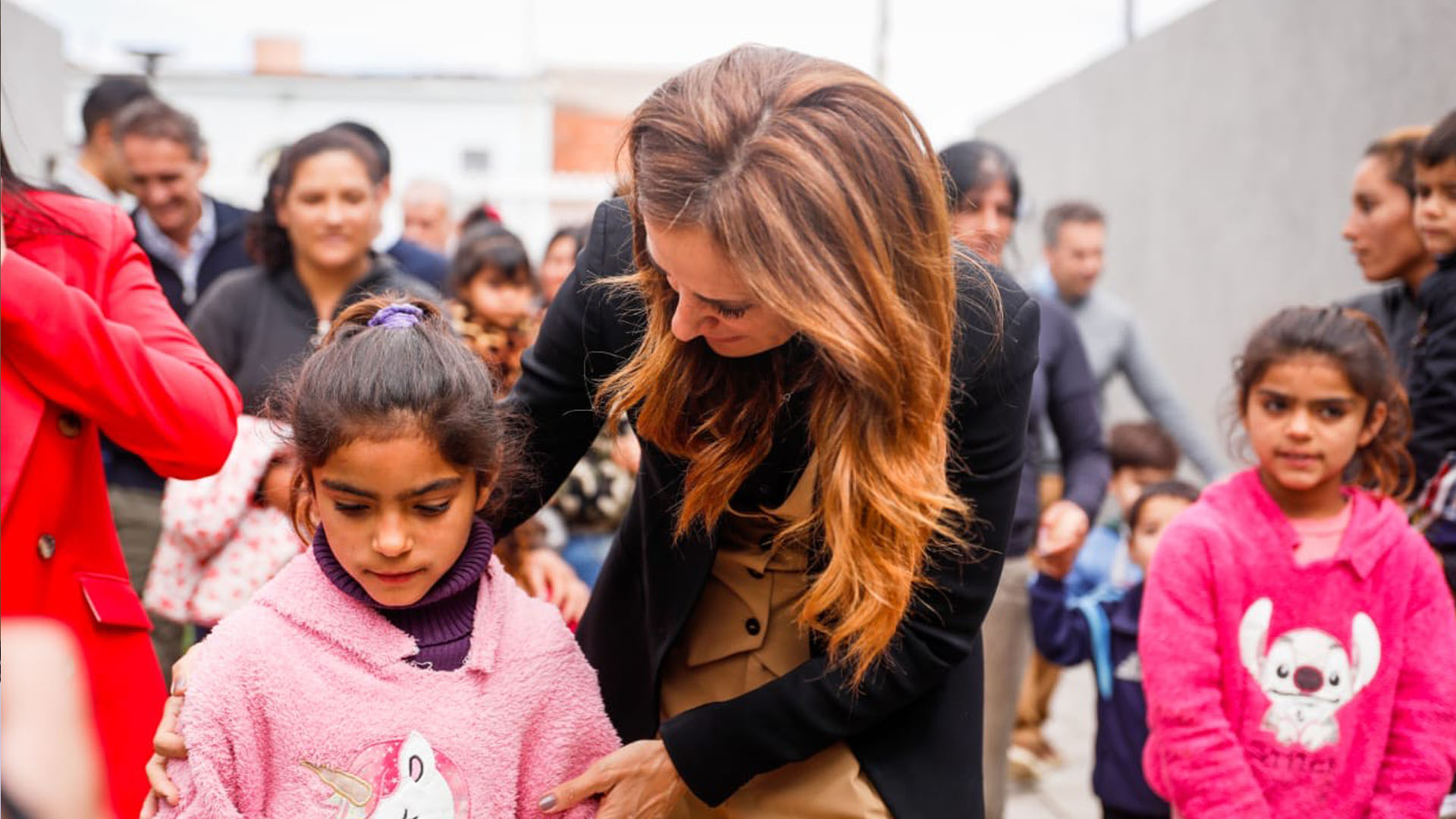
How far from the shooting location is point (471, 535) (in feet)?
6.46

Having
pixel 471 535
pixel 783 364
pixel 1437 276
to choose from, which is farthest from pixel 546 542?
pixel 1437 276

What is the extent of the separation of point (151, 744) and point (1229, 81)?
651 centimetres

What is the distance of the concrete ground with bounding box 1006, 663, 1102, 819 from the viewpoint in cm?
472

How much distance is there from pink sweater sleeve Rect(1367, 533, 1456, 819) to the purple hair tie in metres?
1.87

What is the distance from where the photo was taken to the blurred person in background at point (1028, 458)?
3404mm

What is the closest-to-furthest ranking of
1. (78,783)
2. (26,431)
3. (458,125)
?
(78,783)
(26,431)
(458,125)

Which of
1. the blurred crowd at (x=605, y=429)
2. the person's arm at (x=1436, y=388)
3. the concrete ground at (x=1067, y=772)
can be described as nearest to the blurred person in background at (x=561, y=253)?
the blurred crowd at (x=605, y=429)

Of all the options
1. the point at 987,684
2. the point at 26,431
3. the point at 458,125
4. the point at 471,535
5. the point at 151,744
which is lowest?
the point at 987,684

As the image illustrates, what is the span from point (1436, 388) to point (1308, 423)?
1.58ft

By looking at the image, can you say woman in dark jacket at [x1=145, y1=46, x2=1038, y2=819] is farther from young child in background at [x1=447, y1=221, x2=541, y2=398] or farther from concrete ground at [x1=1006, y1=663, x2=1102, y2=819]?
concrete ground at [x1=1006, y1=663, x2=1102, y2=819]

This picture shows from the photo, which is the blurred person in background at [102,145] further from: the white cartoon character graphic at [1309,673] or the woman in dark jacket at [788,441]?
the white cartoon character graphic at [1309,673]

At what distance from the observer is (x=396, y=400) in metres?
1.87

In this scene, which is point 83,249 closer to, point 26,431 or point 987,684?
point 26,431

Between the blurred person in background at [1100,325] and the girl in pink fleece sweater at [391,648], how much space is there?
9.04 feet
